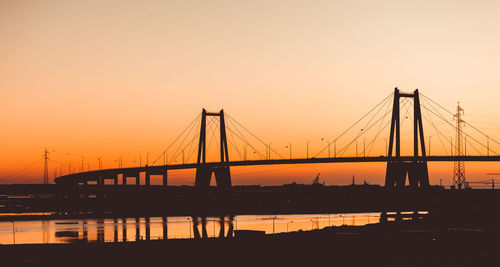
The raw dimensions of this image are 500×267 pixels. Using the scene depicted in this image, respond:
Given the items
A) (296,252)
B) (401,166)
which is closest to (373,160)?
(401,166)

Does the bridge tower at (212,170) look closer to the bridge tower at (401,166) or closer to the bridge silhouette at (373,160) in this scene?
the bridge silhouette at (373,160)

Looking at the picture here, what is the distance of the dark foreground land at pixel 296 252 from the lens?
93.7 ft

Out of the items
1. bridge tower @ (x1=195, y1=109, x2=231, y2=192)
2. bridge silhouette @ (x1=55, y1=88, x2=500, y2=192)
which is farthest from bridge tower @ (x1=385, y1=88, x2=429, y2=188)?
bridge tower @ (x1=195, y1=109, x2=231, y2=192)

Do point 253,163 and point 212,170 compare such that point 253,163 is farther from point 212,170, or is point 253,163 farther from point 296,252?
point 296,252

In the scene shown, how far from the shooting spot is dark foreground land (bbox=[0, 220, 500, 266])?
28562mm

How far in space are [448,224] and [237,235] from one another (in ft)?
52.4

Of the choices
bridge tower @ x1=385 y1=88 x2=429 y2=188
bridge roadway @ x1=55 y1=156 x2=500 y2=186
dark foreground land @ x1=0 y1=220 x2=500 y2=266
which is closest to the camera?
dark foreground land @ x1=0 y1=220 x2=500 y2=266

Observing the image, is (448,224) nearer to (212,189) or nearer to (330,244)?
(330,244)

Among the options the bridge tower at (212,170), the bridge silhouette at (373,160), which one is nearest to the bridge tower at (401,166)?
the bridge silhouette at (373,160)

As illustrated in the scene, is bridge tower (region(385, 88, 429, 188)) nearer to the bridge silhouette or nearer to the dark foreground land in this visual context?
the bridge silhouette

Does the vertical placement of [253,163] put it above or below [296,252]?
above

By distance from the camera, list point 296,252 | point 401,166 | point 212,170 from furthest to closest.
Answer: point 212,170 < point 401,166 < point 296,252

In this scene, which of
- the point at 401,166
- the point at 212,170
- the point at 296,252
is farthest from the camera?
the point at 212,170

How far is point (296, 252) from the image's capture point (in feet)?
104
